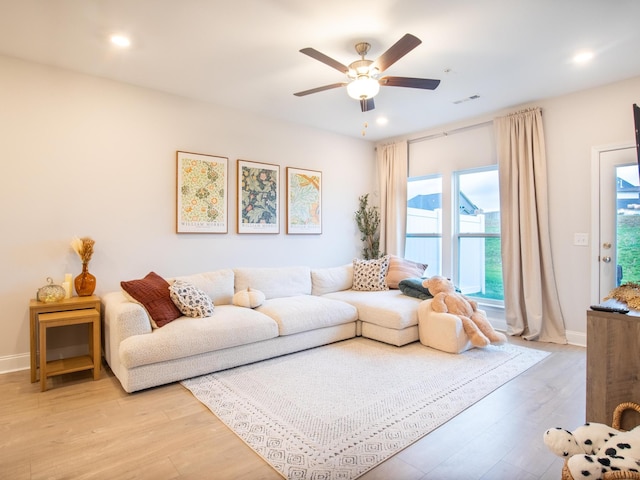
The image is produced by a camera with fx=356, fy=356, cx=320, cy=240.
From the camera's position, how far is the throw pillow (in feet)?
15.3

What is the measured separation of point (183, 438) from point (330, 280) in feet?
9.39

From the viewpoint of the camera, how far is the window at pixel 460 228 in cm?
459

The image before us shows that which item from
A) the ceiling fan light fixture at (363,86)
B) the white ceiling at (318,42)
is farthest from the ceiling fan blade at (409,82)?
the white ceiling at (318,42)

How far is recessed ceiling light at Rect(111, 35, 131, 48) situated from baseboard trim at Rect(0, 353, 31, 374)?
275 cm

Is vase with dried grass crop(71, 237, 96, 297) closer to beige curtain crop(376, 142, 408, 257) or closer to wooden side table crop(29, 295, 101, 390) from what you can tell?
wooden side table crop(29, 295, 101, 390)

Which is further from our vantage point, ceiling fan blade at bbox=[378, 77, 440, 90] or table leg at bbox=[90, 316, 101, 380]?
table leg at bbox=[90, 316, 101, 380]

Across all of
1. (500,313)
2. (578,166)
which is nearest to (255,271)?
(500,313)

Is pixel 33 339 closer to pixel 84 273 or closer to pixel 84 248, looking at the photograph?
pixel 84 273

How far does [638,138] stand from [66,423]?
12.7ft

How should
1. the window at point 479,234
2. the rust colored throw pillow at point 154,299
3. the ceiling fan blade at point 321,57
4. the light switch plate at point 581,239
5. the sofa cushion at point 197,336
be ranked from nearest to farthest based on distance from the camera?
1. the ceiling fan blade at point 321,57
2. the sofa cushion at point 197,336
3. the rust colored throw pillow at point 154,299
4. the light switch plate at point 581,239
5. the window at point 479,234

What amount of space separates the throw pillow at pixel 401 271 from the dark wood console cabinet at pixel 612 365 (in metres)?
2.94

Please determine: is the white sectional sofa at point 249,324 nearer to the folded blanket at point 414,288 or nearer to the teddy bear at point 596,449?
the folded blanket at point 414,288

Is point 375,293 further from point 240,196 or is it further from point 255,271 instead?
point 240,196

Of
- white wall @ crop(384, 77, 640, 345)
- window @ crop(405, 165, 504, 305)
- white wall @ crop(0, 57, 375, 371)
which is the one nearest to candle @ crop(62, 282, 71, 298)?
white wall @ crop(0, 57, 375, 371)
